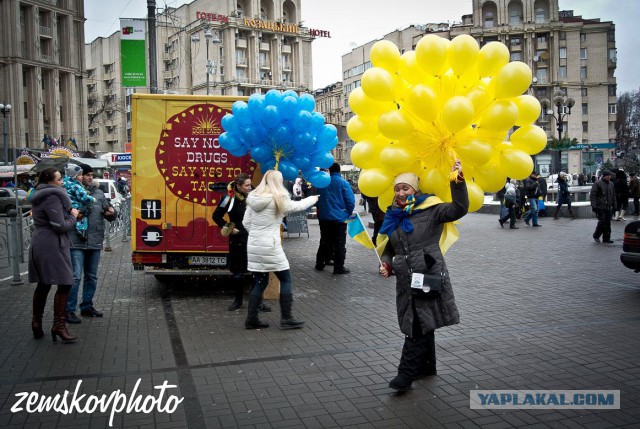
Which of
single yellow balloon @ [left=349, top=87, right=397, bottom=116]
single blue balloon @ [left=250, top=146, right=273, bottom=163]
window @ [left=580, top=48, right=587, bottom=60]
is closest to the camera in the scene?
single yellow balloon @ [left=349, top=87, right=397, bottom=116]

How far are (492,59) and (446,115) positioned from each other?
65 cm

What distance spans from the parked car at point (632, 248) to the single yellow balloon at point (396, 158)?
596 cm

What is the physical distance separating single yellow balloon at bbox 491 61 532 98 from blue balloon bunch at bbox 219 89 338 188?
4103 millimetres

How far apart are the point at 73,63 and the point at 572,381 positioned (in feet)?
200

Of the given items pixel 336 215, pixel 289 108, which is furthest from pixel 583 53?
pixel 289 108

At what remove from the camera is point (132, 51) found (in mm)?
16141

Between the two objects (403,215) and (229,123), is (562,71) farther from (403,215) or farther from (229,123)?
(403,215)

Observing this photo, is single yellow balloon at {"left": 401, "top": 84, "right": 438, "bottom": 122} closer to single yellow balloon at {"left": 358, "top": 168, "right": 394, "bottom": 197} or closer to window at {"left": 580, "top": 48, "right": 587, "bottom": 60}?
single yellow balloon at {"left": 358, "top": 168, "right": 394, "bottom": 197}

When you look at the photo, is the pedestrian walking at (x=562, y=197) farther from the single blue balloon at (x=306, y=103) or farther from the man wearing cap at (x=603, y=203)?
the single blue balloon at (x=306, y=103)

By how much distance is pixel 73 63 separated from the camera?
190 ft

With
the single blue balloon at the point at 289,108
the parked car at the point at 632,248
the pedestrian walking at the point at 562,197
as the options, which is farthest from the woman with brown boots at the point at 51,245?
the pedestrian walking at the point at 562,197

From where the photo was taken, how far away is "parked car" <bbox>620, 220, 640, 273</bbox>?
30.7 feet

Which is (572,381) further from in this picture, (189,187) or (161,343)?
(189,187)
